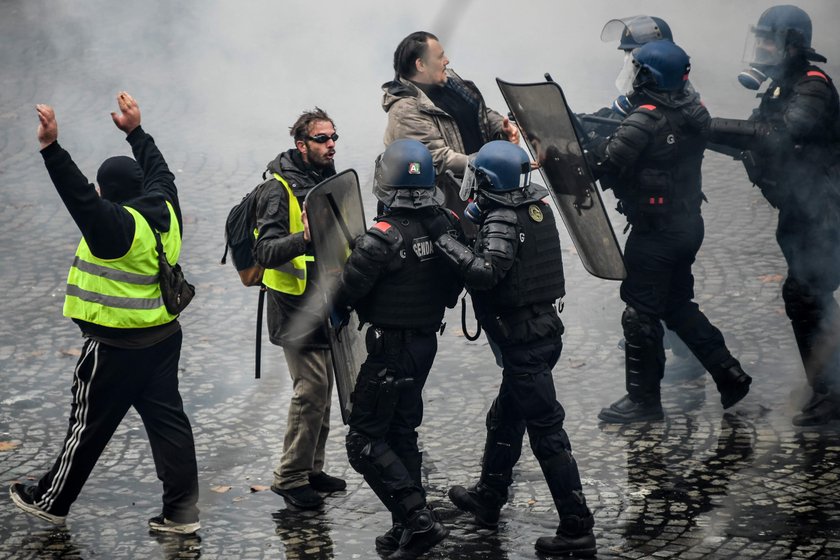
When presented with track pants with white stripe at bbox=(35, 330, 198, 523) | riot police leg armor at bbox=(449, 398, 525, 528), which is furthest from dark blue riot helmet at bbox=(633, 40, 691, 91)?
track pants with white stripe at bbox=(35, 330, 198, 523)

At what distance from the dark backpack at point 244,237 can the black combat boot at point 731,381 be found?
95.8 inches

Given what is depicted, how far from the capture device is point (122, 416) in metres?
5.37

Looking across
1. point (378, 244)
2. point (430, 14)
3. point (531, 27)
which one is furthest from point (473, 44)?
point (378, 244)

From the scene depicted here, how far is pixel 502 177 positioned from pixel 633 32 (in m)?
2.18

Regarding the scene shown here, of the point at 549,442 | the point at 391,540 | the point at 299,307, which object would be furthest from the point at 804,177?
the point at 391,540

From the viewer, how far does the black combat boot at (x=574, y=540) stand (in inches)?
201

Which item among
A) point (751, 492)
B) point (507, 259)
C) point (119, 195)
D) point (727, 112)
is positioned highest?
point (727, 112)

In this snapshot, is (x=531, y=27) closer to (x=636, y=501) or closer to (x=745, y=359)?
(x=745, y=359)

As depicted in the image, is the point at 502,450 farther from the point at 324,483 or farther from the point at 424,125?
the point at 424,125

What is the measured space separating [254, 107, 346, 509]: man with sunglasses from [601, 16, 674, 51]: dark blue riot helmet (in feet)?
6.71

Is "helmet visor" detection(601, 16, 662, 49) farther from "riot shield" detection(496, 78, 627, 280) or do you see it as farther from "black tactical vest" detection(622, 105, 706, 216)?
"riot shield" detection(496, 78, 627, 280)

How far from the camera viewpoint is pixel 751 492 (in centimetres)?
568

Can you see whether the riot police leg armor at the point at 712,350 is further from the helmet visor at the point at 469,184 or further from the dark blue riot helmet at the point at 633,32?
the helmet visor at the point at 469,184

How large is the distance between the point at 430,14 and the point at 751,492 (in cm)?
631
